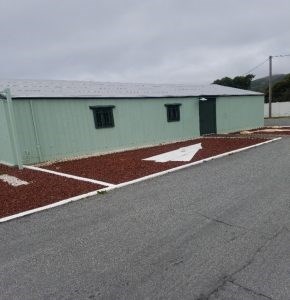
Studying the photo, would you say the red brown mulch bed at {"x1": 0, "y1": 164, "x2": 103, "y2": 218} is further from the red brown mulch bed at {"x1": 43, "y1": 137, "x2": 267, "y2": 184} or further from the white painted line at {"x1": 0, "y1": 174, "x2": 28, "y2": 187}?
the red brown mulch bed at {"x1": 43, "y1": 137, "x2": 267, "y2": 184}

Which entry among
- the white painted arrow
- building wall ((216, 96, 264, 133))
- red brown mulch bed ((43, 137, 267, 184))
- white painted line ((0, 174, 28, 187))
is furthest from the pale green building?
the white painted arrow

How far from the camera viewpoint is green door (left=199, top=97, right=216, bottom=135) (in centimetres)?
2122

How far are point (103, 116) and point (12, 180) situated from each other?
261 inches

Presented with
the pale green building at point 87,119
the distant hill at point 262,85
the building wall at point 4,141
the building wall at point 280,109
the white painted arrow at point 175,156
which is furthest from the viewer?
the distant hill at point 262,85

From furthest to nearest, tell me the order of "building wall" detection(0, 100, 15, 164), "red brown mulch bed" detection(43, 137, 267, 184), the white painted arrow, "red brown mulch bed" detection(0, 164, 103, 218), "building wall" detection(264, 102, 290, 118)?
"building wall" detection(264, 102, 290, 118) → the white painted arrow → "building wall" detection(0, 100, 15, 164) → "red brown mulch bed" detection(43, 137, 267, 184) → "red brown mulch bed" detection(0, 164, 103, 218)

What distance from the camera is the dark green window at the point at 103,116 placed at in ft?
50.2

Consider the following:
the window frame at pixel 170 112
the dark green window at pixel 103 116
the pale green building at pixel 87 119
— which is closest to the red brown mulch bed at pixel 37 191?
the pale green building at pixel 87 119

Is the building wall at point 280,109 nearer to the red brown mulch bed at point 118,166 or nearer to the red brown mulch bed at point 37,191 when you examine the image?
the red brown mulch bed at point 118,166

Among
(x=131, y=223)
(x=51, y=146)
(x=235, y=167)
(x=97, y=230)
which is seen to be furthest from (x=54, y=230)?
(x=51, y=146)

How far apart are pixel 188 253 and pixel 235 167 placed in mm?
6362

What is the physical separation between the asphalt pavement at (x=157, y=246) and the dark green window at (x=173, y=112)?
11361 millimetres

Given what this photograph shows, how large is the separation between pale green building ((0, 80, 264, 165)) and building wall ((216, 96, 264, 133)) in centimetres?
79

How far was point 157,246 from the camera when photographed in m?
4.68

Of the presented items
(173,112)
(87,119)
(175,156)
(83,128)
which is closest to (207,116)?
(173,112)
